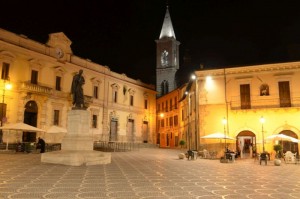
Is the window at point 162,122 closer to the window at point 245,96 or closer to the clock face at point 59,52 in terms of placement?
the clock face at point 59,52

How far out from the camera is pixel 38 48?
32.4 m

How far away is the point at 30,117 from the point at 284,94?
2678 cm

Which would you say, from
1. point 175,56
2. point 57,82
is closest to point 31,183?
point 57,82

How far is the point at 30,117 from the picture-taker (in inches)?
1237

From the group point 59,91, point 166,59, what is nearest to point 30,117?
point 59,91

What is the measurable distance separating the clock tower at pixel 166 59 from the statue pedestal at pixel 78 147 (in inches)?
1809

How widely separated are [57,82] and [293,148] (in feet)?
89.4

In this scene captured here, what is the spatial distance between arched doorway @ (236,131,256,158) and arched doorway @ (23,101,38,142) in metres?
21.9

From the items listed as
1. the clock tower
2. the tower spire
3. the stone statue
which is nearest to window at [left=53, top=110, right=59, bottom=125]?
the stone statue

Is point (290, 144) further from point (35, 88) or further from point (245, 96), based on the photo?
point (35, 88)

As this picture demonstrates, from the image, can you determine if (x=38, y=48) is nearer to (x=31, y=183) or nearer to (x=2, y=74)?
(x=2, y=74)

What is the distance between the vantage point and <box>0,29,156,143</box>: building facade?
29.2 meters

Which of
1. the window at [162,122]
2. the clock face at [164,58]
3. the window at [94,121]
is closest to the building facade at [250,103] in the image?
the window at [94,121]

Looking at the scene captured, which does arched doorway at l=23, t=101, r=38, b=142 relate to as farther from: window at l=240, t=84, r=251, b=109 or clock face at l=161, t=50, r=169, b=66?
clock face at l=161, t=50, r=169, b=66
